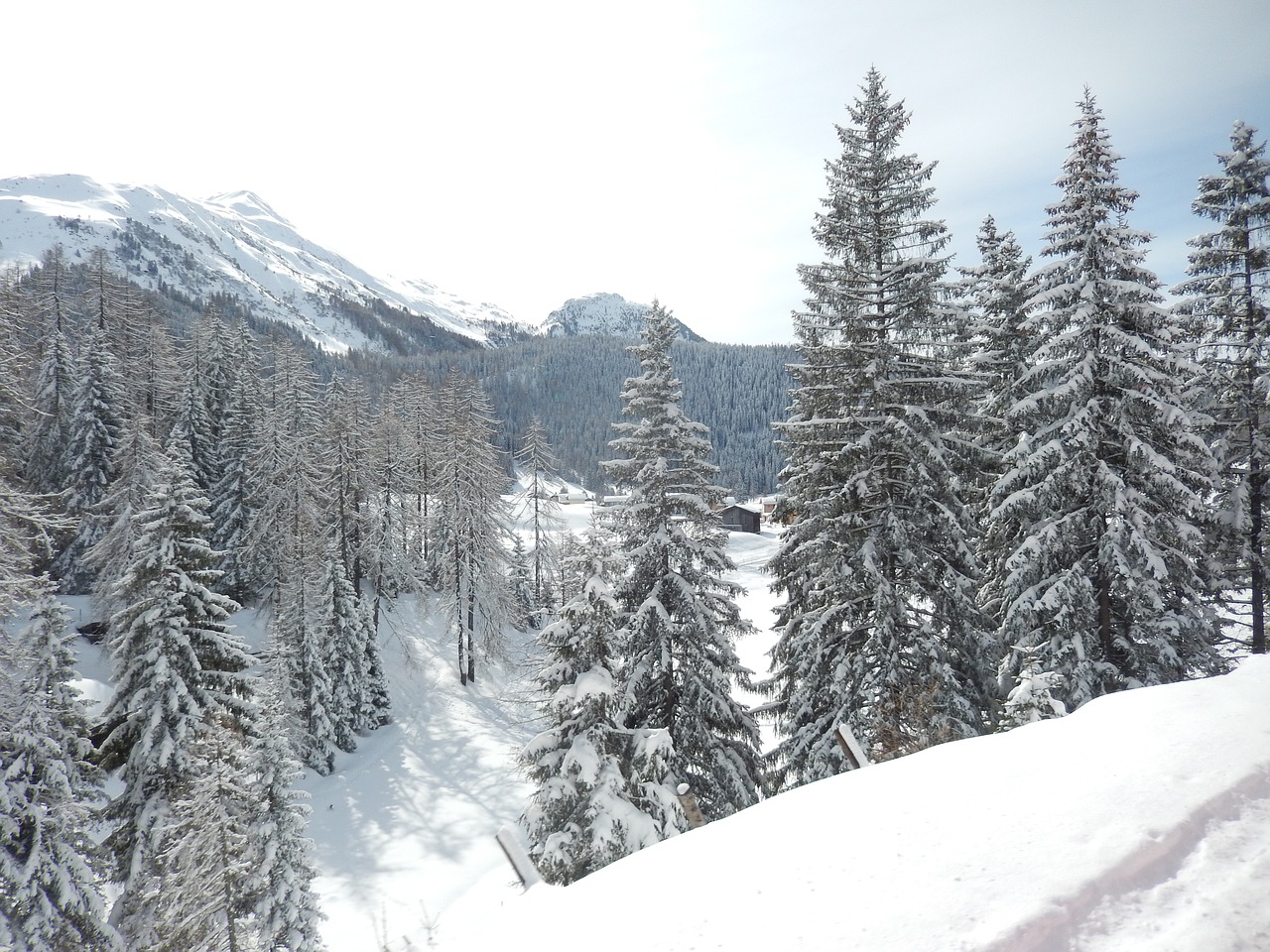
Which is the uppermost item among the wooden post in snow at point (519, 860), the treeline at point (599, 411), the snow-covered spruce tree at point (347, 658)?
the treeline at point (599, 411)

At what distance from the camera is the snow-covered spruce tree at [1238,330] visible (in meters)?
16.2

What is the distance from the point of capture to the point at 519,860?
5.68 meters

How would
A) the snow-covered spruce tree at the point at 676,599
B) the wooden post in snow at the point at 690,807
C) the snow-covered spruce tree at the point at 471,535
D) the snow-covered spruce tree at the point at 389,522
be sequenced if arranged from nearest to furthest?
1. the wooden post in snow at the point at 690,807
2. the snow-covered spruce tree at the point at 676,599
3. the snow-covered spruce tree at the point at 471,535
4. the snow-covered spruce tree at the point at 389,522

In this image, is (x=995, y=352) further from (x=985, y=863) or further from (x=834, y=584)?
(x=985, y=863)

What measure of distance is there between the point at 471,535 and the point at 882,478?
85.3 feet

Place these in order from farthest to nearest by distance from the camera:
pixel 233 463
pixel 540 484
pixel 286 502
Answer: pixel 540 484 → pixel 233 463 → pixel 286 502

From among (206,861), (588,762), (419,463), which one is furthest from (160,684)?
(419,463)

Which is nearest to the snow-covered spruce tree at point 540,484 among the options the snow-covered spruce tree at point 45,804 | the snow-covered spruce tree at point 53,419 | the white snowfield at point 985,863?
the snow-covered spruce tree at point 53,419

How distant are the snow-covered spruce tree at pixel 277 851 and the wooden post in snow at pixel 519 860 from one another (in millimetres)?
11320

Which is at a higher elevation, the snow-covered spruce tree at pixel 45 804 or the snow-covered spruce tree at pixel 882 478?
the snow-covered spruce tree at pixel 882 478

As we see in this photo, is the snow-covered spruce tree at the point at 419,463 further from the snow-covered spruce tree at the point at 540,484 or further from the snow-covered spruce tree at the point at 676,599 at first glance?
the snow-covered spruce tree at the point at 676,599

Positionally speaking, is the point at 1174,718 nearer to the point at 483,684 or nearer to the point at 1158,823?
the point at 1158,823

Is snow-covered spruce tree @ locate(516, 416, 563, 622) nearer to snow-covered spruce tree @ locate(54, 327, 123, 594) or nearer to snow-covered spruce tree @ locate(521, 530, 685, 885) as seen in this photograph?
snow-covered spruce tree @ locate(54, 327, 123, 594)

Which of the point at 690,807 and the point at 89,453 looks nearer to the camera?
the point at 690,807
